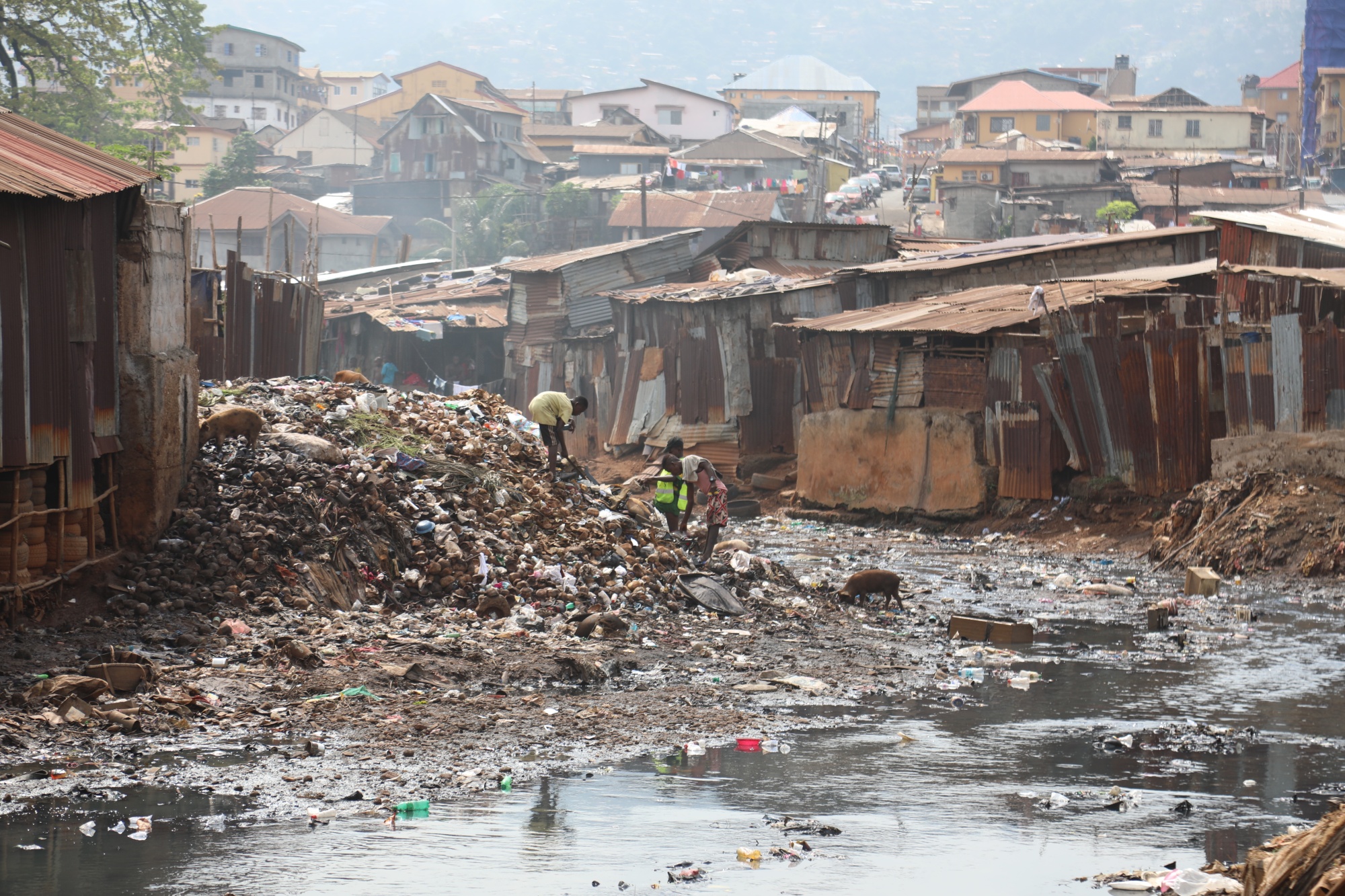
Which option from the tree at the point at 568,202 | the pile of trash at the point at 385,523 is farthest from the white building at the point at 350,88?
the pile of trash at the point at 385,523

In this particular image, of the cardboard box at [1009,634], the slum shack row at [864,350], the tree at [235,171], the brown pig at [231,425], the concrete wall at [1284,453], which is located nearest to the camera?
the cardboard box at [1009,634]

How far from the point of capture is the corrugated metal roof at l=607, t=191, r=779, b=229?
152 ft

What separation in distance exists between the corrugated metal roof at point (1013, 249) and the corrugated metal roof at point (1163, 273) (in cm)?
162

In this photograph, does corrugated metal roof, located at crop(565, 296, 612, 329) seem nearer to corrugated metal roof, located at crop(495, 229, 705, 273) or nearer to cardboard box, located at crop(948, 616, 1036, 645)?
corrugated metal roof, located at crop(495, 229, 705, 273)

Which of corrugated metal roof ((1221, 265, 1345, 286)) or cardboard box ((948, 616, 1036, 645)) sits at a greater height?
corrugated metal roof ((1221, 265, 1345, 286))

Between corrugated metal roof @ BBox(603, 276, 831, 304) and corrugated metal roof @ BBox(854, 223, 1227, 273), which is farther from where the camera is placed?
corrugated metal roof @ BBox(603, 276, 831, 304)

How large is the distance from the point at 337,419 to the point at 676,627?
3.60 m

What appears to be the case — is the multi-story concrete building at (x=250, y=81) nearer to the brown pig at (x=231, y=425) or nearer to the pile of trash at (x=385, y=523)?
the pile of trash at (x=385, y=523)

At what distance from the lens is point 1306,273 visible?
15.2 meters

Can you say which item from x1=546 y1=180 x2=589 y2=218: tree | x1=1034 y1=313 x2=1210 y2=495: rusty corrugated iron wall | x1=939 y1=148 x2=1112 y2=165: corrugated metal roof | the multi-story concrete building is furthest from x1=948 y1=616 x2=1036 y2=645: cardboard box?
the multi-story concrete building

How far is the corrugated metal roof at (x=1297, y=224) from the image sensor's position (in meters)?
17.3

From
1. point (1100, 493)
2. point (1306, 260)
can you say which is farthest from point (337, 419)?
point (1306, 260)

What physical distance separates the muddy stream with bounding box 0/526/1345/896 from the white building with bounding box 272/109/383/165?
62.1m

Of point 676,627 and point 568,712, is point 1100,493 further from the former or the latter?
point 568,712
